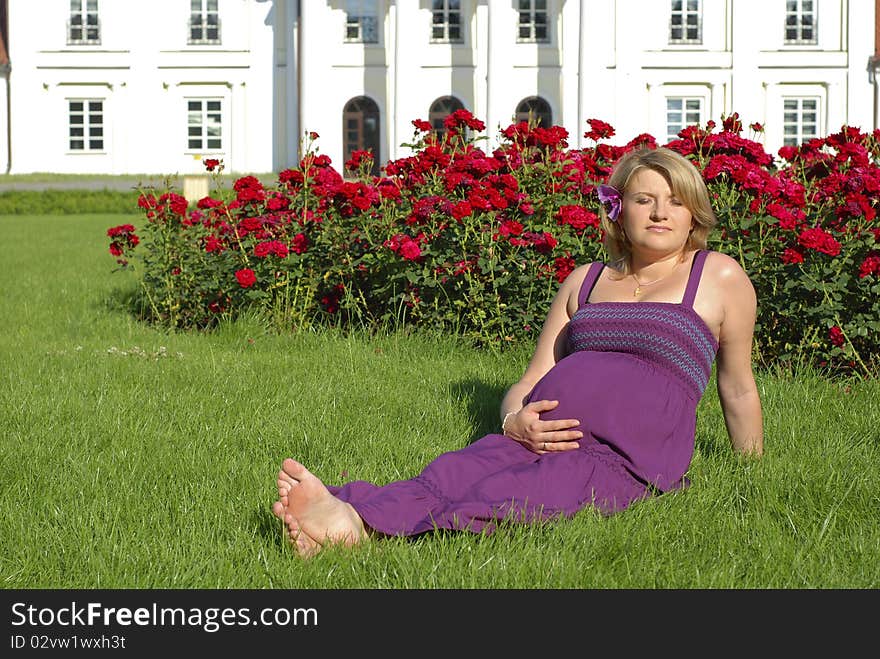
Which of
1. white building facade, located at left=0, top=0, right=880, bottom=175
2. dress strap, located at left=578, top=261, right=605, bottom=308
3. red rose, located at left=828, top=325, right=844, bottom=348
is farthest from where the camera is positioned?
white building facade, located at left=0, top=0, right=880, bottom=175

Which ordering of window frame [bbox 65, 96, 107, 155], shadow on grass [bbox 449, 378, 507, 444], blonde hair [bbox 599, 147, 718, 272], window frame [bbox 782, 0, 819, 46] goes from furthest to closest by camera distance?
window frame [bbox 782, 0, 819, 46] → window frame [bbox 65, 96, 107, 155] → shadow on grass [bbox 449, 378, 507, 444] → blonde hair [bbox 599, 147, 718, 272]

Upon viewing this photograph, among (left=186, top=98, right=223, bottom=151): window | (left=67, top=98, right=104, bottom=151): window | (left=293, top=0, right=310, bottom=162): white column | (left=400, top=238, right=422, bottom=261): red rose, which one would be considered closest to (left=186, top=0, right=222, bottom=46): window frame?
(left=186, top=98, right=223, bottom=151): window

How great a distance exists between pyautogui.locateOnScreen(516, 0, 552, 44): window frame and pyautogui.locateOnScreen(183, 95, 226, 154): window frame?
8.50 meters

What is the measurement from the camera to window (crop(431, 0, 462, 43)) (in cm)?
3278

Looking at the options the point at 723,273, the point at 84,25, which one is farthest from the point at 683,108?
the point at 723,273

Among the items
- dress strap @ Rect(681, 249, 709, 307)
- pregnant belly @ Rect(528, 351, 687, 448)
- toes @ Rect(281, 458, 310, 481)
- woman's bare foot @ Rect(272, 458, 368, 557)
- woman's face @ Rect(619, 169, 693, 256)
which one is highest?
woman's face @ Rect(619, 169, 693, 256)

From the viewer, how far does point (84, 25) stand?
110 ft

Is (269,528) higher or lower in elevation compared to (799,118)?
lower

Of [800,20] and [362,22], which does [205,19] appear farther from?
[800,20]

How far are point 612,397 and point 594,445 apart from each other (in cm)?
14

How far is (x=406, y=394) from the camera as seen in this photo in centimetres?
474

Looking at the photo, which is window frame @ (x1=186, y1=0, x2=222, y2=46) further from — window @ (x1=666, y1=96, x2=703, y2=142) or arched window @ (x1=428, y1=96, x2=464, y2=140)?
window @ (x1=666, y1=96, x2=703, y2=142)

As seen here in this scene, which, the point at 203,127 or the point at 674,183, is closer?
the point at 674,183

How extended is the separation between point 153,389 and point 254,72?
95.4 ft
